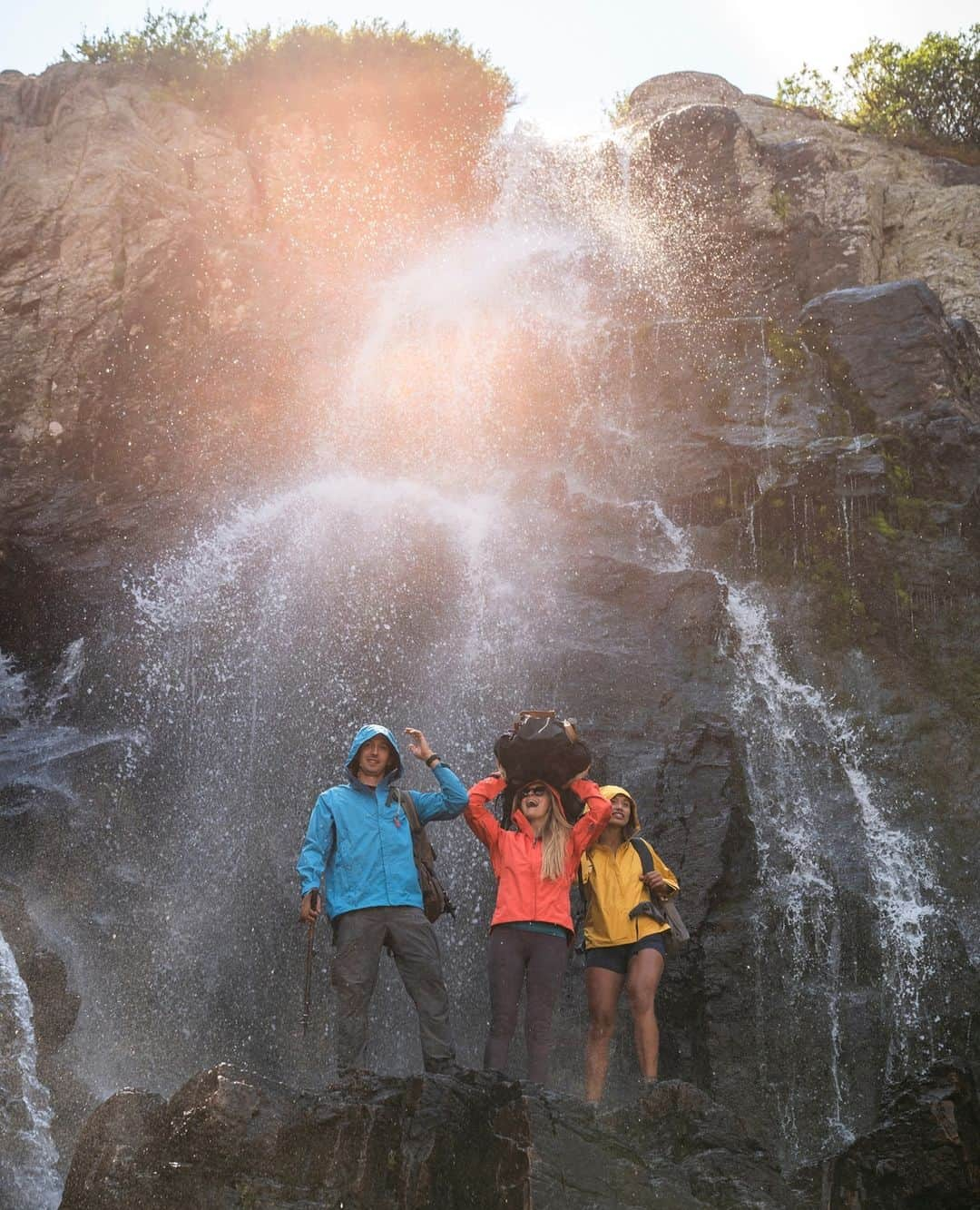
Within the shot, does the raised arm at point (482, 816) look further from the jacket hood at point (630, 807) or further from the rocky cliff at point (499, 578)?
the rocky cliff at point (499, 578)

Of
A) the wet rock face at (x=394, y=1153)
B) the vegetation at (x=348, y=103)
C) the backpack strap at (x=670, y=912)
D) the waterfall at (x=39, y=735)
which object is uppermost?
the vegetation at (x=348, y=103)

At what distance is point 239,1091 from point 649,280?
52.4 feet

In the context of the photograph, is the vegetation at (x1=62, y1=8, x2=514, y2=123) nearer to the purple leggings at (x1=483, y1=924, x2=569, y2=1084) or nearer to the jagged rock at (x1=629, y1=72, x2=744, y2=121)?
the jagged rock at (x1=629, y1=72, x2=744, y2=121)

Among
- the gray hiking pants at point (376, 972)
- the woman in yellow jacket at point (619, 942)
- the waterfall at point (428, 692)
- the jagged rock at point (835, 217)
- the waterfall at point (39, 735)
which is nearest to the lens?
the gray hiking pants at point (376, 972)

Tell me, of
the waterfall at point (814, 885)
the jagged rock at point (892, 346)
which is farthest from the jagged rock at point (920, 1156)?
the jagged rock at point (892, 346)

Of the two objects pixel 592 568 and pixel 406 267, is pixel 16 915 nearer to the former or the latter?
pixel 592 568

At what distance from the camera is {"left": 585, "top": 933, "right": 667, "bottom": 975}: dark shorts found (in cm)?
727

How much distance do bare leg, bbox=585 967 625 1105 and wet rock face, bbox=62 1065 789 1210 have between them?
49.2 inches

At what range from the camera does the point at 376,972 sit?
673cm

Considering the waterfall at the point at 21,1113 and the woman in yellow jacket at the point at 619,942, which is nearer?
the waterfall at the point at 21,1113

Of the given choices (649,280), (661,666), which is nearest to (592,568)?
(661,666)

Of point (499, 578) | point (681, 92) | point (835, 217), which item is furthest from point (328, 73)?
point (499, 578)

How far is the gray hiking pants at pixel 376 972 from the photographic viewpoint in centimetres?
652

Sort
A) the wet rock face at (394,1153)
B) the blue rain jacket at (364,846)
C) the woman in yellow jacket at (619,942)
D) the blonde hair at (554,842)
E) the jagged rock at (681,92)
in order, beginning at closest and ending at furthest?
the wet rock face at (394,1153)
the blue rain jacket at (364,846)
the blonde hair at (554,842)
the woman in yellow jacket at (619,942)
the jagged rock at (681,92)
